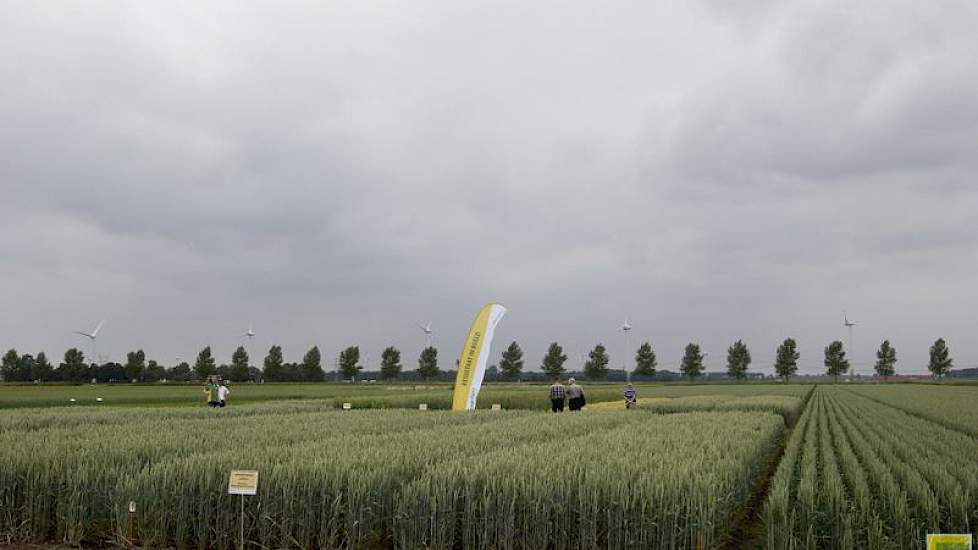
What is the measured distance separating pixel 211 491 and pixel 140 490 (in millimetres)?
1097

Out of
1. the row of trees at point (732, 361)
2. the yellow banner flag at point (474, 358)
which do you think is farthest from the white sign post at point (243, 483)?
the row of trees at point (732, 361)

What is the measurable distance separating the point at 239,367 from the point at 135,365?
71.1 ft

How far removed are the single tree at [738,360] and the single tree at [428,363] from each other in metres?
63.8

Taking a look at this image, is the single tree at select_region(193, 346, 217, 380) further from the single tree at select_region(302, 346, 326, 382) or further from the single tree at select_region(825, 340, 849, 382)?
the single tree at select_region(825, 340, 849, 382)

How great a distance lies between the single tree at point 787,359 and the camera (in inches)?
6132

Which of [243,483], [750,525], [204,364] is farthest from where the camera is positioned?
[204,364]

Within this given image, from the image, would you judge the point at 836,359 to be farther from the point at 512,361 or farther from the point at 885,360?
the point at 512,361

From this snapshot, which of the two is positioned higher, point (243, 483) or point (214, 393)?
point (243, 483)

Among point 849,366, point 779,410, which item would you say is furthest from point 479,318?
point 849,366

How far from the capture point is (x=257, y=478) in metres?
9.61

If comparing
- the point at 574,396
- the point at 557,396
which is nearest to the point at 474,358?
the point at 557,396

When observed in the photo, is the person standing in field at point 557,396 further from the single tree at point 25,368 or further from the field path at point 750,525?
the single tree at point 25,368

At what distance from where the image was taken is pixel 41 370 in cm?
14850

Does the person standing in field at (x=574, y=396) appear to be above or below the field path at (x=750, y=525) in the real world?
above
